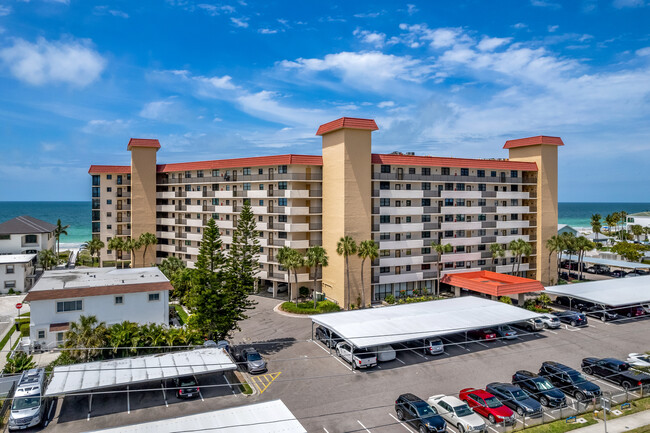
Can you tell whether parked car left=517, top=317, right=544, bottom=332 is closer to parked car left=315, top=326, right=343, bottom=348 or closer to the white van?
parked car left=315, top=326, right=343, bottom=348

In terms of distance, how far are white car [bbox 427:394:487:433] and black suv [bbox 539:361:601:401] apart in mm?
7349

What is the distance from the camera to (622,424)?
68.6 ft

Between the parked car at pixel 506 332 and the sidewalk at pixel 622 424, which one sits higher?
the parked car at pixel 506 332

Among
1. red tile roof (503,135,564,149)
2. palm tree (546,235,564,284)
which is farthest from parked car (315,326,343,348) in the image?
red tile roof (503,135,564,149)

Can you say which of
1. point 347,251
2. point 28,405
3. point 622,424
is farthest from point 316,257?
point 622,424

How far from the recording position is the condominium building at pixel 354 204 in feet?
151

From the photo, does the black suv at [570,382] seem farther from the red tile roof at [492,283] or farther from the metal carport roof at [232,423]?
the metal carport roof at [232,423]

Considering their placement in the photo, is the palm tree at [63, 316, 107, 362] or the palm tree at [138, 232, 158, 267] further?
the palm tree at [138, 232, 158, 267]

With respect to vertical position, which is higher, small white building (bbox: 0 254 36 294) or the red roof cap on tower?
the red roof cap on tower

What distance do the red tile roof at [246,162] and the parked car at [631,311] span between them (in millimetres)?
34859

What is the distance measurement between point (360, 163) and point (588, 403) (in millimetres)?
29573

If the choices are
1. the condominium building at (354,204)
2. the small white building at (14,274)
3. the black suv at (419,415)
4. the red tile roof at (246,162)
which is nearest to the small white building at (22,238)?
the small white building at (14,274)

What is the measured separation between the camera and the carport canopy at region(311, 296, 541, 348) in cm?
2906

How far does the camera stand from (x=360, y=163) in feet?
149
